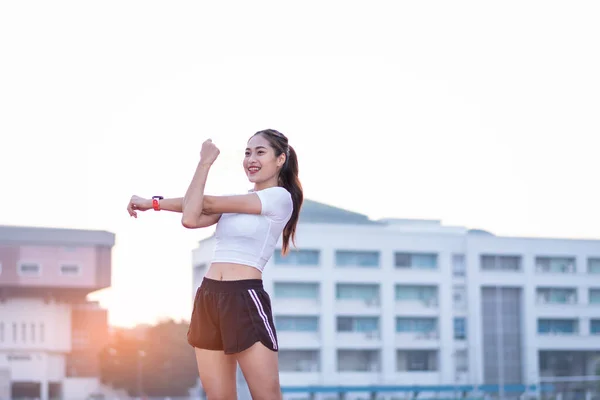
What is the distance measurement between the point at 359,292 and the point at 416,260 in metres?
4.25

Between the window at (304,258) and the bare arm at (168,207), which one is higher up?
the window at (304,258)

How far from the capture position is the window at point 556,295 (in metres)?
70.9

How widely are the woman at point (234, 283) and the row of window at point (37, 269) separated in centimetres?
8320

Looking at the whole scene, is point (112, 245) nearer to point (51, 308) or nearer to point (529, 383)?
point (51, 308)

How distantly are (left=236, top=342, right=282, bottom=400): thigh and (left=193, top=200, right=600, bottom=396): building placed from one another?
195 ft

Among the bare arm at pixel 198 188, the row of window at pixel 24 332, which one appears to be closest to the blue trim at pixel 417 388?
the row of window at pixel 24 332

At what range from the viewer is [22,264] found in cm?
8425

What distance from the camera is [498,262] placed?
2741 inches

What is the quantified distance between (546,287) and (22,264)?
40553 millimetres

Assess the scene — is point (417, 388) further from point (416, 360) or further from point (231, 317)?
point (231, 317)

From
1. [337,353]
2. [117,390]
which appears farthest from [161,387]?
[337,353]

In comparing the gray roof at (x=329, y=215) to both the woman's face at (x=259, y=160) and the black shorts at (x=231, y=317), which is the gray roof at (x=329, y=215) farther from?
the black shorts at (x=231, y=317)

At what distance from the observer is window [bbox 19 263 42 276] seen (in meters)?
84.3

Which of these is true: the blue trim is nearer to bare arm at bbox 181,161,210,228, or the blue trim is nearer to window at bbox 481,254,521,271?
window at bbox 481,254,521,271
